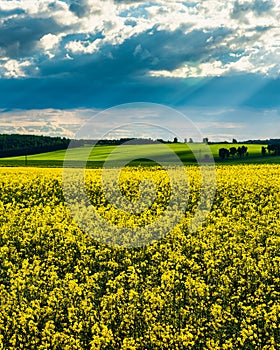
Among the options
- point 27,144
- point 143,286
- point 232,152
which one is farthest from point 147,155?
point 27,144

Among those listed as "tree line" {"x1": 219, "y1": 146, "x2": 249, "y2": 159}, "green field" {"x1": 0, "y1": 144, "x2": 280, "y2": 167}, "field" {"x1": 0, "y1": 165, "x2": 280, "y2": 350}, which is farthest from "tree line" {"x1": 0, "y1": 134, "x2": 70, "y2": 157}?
"field" {"x1": 0, "y1": 165, "x2": 280, "y2": 350}

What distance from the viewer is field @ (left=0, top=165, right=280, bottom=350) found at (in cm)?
945

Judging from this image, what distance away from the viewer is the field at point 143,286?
31.0ft

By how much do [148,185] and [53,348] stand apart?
1547cm

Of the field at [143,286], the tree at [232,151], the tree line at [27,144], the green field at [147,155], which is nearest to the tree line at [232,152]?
the tree at [232,151]

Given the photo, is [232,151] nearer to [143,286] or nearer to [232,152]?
[232,152]

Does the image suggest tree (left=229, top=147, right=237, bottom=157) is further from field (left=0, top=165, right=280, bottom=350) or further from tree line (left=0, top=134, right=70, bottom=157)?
field (left=0, top=165, right=280, bottom=350)

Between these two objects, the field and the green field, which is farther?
the green field

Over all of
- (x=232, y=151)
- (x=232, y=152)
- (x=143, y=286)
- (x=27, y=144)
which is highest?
(x=27, y=144)

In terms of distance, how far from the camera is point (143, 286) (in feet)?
37.7

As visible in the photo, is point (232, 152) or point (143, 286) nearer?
point (143, 286)

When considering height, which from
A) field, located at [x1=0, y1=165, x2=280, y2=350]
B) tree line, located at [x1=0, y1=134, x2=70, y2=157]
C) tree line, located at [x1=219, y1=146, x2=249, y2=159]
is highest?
tree line, located at [x1=0, y1=134, x2=70, y2=157]

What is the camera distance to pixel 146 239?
49.7 feet

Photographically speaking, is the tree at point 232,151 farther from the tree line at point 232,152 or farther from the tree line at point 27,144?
the tree line at point 27,144
